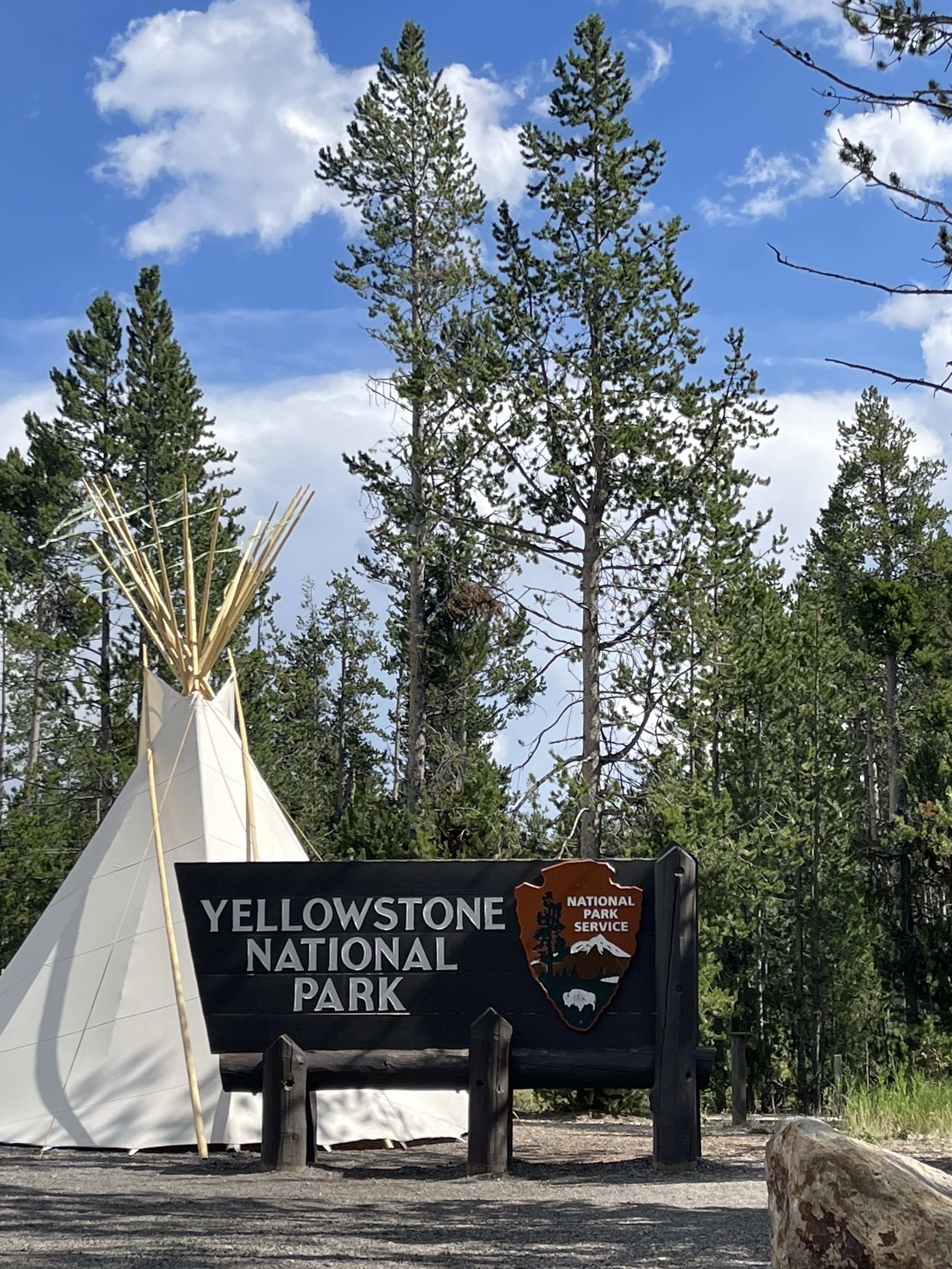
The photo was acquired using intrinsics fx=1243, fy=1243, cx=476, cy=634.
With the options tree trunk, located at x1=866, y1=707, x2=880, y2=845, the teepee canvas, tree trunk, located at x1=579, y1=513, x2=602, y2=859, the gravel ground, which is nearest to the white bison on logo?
the gravel ground

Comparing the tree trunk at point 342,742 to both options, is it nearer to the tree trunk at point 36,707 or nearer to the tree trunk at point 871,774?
the tree trunk at point 36,707

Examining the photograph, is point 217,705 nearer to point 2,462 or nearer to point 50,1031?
point 50,1031

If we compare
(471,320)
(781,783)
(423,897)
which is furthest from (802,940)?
(423,897)

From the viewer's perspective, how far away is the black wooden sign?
767 centimetres

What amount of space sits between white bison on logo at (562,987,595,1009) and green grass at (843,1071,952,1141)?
7.87 feet

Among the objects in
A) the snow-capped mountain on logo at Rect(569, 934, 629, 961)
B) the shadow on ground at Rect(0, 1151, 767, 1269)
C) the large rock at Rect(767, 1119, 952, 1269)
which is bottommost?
the shadow on ground at Rect(0, 1151, 767, 1269)

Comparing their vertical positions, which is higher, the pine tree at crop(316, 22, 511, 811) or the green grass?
the pine tree at crop(316, 22, 511, 811)

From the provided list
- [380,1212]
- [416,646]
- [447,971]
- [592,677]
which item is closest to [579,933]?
[447,971]

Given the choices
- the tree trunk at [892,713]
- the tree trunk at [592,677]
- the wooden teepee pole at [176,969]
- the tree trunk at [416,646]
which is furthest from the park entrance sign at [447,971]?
the tree trunk at [892,713]

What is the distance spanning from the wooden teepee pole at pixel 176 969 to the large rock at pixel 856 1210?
4.74 meters

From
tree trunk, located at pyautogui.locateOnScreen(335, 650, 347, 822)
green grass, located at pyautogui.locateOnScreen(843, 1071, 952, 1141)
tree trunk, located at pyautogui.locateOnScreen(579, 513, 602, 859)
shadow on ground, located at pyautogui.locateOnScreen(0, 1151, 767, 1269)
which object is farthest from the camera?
tree trunk, located at pyautogui.locateOnScreen(335, 650, 347, 822)

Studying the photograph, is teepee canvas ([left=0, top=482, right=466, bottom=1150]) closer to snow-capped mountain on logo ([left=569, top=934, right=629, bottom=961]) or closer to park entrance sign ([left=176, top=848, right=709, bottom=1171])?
park entrance sign ([left=176, top=848, right=709, bottom=1171])

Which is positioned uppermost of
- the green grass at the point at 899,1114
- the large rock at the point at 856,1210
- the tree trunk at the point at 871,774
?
the tree trunk at the point at 871,774

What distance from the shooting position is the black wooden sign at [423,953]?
7.67 meters
